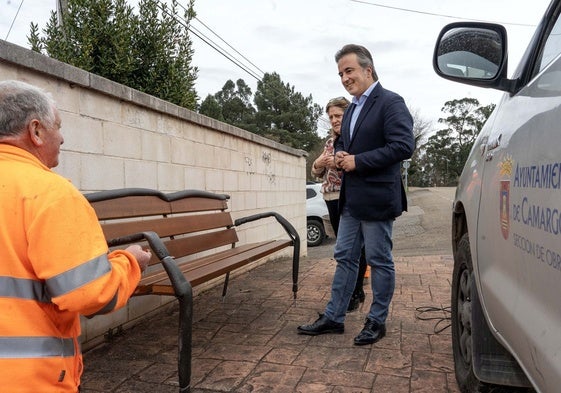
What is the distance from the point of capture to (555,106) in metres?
1.28

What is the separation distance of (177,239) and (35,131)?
2.06 m

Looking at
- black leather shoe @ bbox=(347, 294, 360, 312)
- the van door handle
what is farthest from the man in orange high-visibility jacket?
black leather shoe @ bbox=(347, 294, 360, 312)

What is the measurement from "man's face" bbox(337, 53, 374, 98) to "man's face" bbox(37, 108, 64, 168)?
213 cm

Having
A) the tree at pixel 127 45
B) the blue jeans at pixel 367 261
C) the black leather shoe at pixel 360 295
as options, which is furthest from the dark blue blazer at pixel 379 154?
the tree at pixel 127 45

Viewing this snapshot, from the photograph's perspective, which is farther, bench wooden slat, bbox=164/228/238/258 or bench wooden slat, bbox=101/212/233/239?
bench wooden slat, bbox=164/228/238/258

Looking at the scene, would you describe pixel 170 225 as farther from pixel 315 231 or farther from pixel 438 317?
pixel 315 231

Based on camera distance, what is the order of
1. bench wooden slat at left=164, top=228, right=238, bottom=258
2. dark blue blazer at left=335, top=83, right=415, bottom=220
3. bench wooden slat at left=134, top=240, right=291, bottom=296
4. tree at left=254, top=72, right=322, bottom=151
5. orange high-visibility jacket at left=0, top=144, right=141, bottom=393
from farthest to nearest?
tree at left=254, top=72, right=322, bottom=151, bench wooden slat at left=164, top=228, right=238, bottom=258, dark blue blazer at left=335, top=83, right=415, bottom=220, bench wooden slat at left=134, top=240, right=291, bottom=296, orange high-visibility jacket at left=0, top=144, right=141, bottom=393

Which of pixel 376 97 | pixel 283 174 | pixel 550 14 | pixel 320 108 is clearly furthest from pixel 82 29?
pixel 320 108

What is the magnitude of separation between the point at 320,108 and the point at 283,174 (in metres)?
46.5

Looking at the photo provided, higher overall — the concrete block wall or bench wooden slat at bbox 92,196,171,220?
the concrete block wall

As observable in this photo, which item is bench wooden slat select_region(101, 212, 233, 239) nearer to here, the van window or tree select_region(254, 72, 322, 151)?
the van window

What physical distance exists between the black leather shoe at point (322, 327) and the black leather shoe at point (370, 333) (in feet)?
0.69

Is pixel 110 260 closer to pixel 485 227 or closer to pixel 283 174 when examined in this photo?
pixel 485 227

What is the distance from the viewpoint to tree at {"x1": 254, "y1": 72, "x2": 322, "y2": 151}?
45844 mm
